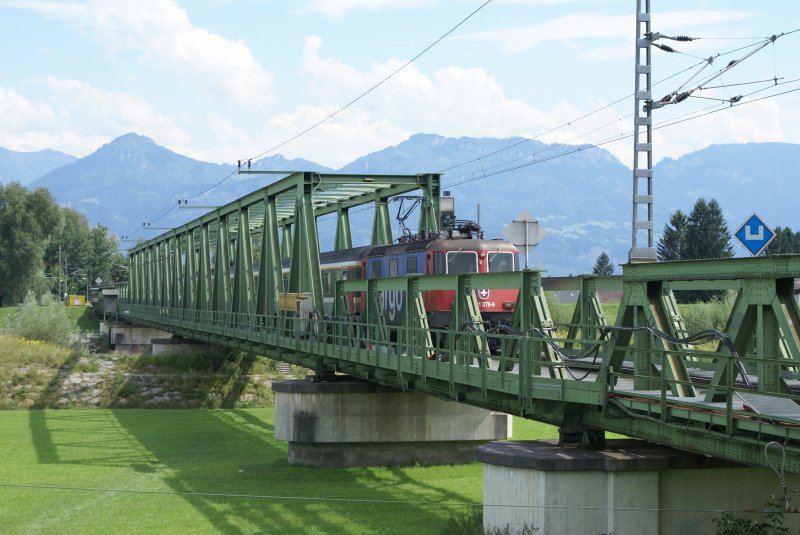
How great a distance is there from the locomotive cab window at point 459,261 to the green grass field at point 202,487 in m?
5.75

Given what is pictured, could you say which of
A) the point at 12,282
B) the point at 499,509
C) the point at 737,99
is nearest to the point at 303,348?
the point at 737,99

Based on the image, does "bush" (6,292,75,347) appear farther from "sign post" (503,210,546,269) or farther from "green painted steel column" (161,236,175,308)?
"sign post" (503,210,546,269)

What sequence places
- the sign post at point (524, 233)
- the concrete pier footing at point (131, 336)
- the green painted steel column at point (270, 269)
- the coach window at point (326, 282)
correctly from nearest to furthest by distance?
1. the sign post at point (524, 233)
2. the green painted steel column at point (270, 269)
3. the coach window at point (326, 282)
4. the concrete pier footing at point (131, 336)

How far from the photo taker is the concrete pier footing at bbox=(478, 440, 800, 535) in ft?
51.2

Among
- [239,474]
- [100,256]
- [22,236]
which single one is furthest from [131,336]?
[100,256]

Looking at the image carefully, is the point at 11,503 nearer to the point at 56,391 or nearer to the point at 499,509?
the point at 499,509

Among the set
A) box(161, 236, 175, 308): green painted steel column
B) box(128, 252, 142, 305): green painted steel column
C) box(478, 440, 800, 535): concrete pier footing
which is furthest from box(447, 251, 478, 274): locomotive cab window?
box(128, 252, 142, 305): green painted steel column

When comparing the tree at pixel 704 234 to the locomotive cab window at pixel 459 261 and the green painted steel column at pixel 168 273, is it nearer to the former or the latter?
the green painted steel column at pixel 168 273

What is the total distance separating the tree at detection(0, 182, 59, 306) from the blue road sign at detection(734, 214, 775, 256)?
110274 mm

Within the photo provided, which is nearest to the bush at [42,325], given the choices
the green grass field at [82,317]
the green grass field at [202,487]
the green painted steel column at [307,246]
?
the green grass field at [82,317]

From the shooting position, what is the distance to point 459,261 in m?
32.3

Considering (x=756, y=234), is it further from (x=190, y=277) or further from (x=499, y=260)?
(x=190, y=277)

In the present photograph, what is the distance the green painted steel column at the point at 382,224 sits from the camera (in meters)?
44.7

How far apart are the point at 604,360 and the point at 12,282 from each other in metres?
116
